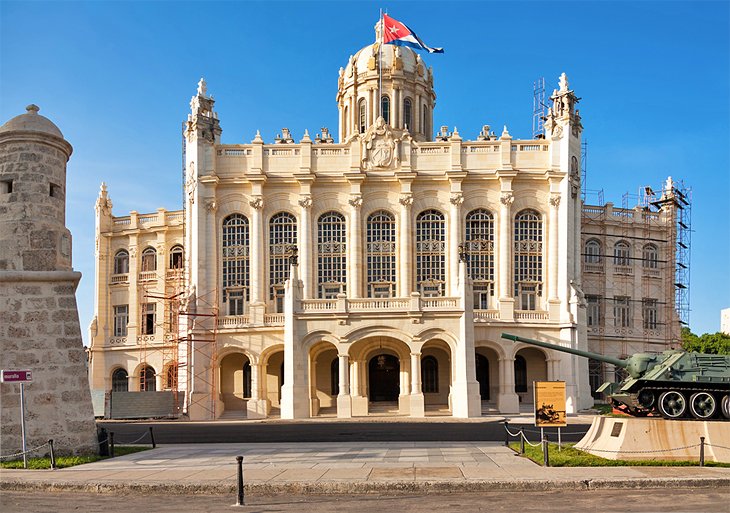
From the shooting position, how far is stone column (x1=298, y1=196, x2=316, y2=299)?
175 feet

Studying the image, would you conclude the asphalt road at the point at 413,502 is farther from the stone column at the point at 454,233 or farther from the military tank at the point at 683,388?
the stone column at the point at 454,233

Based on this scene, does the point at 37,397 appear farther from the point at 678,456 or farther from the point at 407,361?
the point at 407,361

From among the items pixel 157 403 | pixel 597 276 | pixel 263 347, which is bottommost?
pixel 157 403

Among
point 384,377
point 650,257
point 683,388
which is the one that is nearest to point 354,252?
point 384,377

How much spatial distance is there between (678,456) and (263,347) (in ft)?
111

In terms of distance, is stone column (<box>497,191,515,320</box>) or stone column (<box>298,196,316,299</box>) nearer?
stone column (<box>497,191,515,320</box>)

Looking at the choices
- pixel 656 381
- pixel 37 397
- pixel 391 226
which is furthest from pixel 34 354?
pixel 391 226

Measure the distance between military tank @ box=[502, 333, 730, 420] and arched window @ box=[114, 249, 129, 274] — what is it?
46.7 meters

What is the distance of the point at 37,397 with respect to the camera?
23094 millimetres

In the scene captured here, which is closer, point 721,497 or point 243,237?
point 721,497

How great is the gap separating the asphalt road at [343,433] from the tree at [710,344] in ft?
116

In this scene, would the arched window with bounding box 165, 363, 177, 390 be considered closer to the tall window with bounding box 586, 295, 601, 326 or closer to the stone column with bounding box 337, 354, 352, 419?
the stone column with bounding box 337, 354, 352, 419

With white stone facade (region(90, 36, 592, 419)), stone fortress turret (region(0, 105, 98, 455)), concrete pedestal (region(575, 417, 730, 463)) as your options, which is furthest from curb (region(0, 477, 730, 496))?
white stone facade (region(90, 36, 592, 419))

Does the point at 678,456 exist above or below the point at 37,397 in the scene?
below
